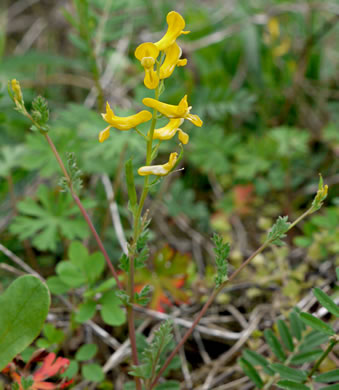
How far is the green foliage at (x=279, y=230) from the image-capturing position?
105cm

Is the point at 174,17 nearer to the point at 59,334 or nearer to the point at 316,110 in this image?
the point at 59,334

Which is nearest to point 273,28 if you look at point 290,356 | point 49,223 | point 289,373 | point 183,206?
point 183,206

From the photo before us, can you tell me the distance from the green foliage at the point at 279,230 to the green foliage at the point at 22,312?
2.32ft

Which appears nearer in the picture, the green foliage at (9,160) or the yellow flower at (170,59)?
the yellow flower at (170,59)

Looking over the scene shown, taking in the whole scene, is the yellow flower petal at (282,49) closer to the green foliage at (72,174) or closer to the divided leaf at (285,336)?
the divided leaf at (285,336)

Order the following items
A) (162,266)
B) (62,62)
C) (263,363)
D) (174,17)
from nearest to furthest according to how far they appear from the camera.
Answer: (174,17) < (263,363) < (162,266) < (62,62)

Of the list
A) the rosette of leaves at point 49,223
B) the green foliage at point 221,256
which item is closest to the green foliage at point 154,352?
the green foliage at point 221,256

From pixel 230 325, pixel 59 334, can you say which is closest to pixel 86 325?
pixel 59 334

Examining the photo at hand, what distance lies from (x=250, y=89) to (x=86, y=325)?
2203 millimetres

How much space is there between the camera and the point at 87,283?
158 cm

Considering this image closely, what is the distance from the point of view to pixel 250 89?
10.3 feet

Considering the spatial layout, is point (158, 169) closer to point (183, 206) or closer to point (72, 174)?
point (72, 174)

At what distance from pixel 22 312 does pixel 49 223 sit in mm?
697

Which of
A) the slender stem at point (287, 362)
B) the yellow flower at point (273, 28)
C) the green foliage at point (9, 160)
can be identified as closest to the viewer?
the slender stem at point (287, 362)
